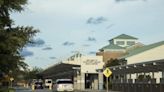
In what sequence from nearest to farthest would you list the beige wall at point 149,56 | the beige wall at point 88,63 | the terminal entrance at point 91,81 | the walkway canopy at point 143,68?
the walkway canopy at point 143,68 < the beige wall at point 149,56 < the terminal entrance at point 91,81 < the beige wall at point 88,63

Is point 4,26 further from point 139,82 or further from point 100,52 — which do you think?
point 100,52

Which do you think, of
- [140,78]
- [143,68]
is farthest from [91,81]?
[143,68]

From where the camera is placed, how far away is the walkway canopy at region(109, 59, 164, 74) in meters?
53.3

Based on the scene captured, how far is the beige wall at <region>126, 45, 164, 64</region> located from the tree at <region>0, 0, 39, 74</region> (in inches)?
2518

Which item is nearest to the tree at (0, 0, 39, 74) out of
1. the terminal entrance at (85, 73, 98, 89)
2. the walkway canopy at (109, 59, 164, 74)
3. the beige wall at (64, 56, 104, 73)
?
the walkway canopy at (109, 59, 164, 74)

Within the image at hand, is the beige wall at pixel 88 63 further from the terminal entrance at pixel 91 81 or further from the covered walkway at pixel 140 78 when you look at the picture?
the covered walkway at pixel 140 78

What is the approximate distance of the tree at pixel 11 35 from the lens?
1210 inches

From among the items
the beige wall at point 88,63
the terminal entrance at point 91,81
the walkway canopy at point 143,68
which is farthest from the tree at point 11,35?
the beige wall at point 88,63

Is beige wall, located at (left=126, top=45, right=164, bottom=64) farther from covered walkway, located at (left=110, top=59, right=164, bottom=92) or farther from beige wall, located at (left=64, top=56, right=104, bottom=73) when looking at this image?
A: covered walkway, located at (left=110, top=59, right=164, bottom=92)

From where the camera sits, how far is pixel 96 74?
328 feet

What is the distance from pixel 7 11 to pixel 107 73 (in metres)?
19.3

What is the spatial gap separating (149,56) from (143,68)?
118ft

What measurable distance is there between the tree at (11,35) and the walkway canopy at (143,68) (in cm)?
2187

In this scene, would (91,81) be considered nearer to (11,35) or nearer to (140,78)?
(140,78)
